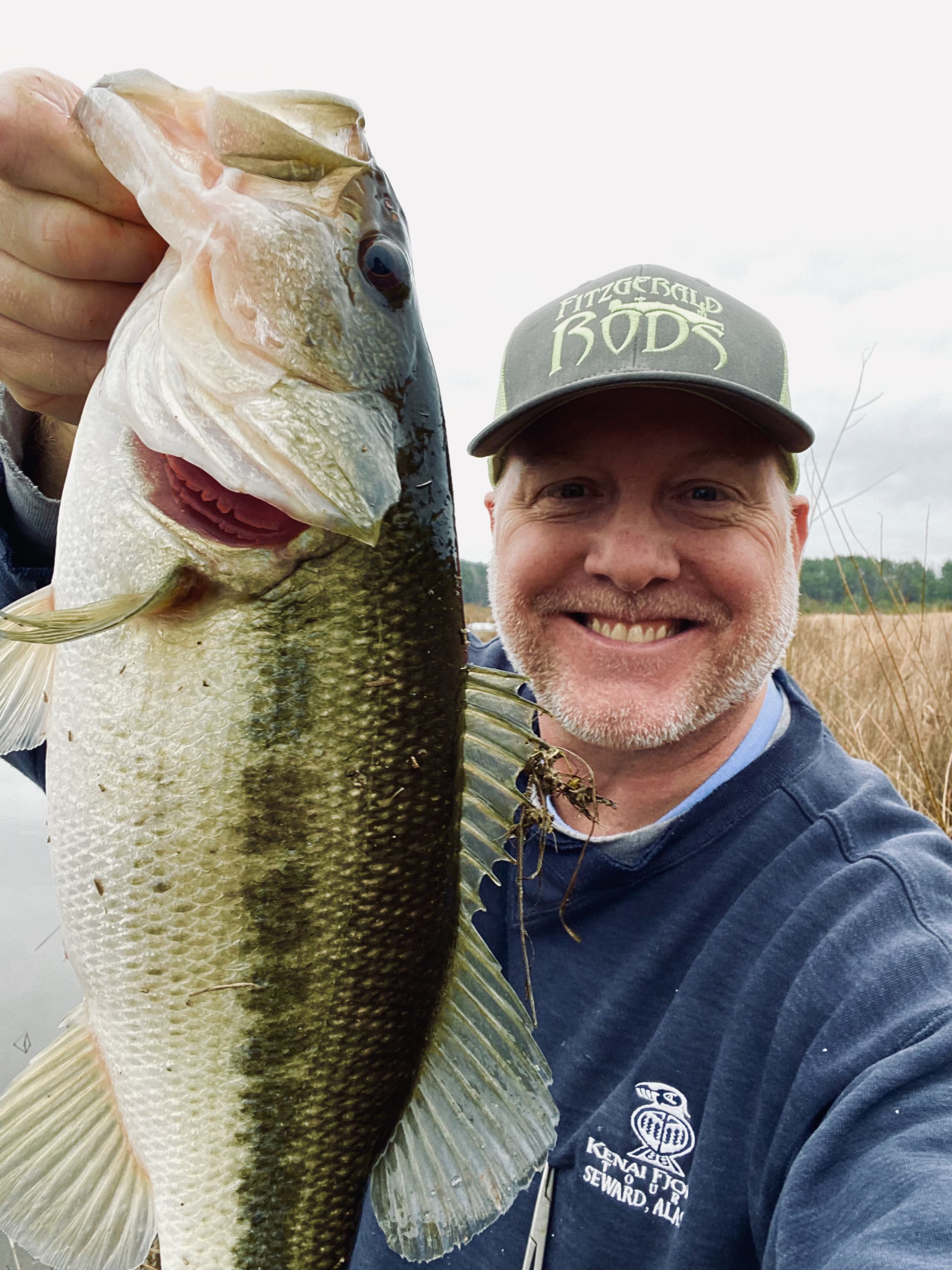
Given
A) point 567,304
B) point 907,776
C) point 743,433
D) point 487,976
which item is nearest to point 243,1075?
point 487,976

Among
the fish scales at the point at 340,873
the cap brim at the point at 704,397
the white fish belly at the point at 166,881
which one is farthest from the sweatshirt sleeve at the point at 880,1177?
the cap brim at the point at 704,397

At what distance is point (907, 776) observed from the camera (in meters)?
4.60

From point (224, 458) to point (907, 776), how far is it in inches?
173

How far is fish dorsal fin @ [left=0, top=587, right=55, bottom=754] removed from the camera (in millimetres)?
1430

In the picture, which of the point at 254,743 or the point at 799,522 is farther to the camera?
the point at 799,522

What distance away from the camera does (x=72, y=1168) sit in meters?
1.42

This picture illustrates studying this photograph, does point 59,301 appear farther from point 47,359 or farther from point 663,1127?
point 663,1127

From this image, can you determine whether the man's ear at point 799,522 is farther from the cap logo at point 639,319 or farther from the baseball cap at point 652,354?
the cap logo at point 639,319

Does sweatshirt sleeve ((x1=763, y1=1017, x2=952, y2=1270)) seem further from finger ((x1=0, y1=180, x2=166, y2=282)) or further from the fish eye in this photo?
finger ((x1=0, y1=180, x2=166, y2=282))

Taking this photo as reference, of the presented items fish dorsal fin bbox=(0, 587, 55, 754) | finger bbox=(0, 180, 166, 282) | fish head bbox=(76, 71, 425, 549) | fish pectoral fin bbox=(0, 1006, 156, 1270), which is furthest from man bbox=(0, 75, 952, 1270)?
fish pectoral fin bbox=(0, 1006, 156, 1270)

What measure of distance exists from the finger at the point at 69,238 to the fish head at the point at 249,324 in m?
0.06

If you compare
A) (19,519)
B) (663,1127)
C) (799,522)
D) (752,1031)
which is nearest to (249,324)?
(19,519)

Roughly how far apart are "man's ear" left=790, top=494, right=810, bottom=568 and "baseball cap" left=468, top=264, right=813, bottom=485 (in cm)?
14

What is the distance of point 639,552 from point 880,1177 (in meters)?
1.55
